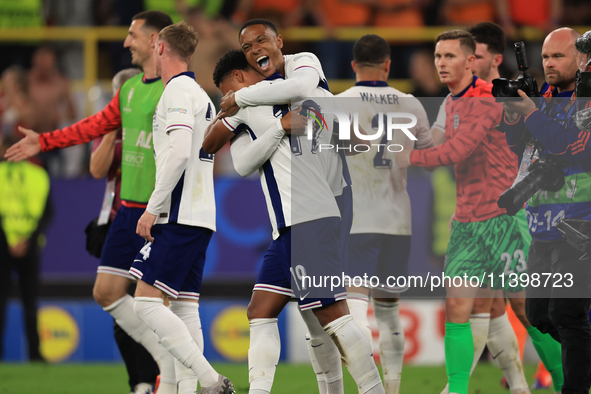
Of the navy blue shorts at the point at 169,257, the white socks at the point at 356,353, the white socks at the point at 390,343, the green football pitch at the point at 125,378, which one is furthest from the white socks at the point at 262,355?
the green football pitch at the point at 125,378

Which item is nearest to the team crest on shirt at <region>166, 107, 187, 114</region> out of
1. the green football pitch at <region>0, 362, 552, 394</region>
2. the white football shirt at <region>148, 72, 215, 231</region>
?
the white football shirt at <region>148, 72, 215, 231</region>

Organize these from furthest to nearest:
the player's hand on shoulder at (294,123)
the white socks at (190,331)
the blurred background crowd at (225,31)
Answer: the blurred background crowd at (225,31) < the white socks at (190,331) < the player's hand on shoulder at (294,123)

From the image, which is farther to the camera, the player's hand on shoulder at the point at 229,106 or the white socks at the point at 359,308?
the white socks at the point at 359,308

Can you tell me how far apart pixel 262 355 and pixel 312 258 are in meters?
0.59

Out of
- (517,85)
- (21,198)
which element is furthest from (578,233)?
(21,198)

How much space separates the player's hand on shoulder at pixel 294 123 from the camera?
3.66m

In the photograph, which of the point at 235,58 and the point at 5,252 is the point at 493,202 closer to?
the point at 235,58

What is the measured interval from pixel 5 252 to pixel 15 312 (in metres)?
0.69

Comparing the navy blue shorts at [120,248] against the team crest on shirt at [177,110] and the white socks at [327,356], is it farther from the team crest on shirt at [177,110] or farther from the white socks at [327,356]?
the white socks at [327,356]

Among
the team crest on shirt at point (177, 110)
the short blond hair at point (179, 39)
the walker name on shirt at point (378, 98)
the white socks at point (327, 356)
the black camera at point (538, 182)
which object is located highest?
the short blond hair at point (179, 39)

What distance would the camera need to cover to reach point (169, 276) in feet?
14.0

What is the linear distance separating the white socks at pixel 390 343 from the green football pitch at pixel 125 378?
764 millimetres

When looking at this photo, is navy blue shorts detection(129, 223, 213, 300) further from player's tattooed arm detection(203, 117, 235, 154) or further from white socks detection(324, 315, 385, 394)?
white socks detection(324, 315, 385, 394)

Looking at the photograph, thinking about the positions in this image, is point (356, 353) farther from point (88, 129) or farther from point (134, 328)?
point (88, 129)
